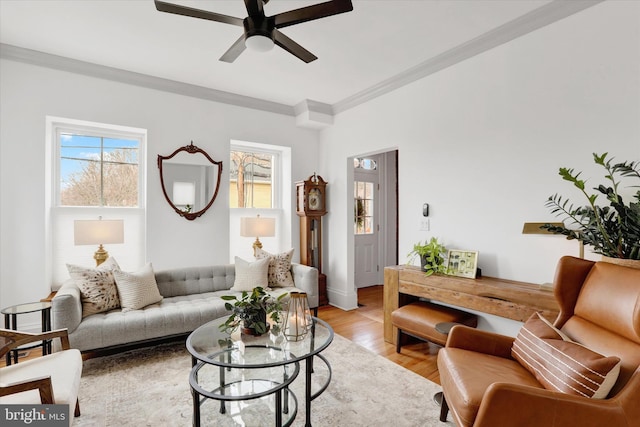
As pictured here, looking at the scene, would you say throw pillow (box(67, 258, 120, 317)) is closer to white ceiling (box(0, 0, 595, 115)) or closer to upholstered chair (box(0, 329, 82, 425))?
upholstered chair (box(0, 329, 82, 425))

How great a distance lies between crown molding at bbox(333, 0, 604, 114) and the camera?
2.42m

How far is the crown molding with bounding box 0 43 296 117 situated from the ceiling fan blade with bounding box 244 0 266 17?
2276 mm

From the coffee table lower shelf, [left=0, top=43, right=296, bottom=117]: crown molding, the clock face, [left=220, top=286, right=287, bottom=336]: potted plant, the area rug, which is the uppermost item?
[left=0, top=43, right=296, bottom=117]: crown molding

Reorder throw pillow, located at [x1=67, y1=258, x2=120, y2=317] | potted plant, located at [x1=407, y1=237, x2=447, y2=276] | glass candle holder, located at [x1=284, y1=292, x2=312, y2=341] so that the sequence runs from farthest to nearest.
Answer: potted plant, located at [x1=407, y1=237, x2=447, y2=276], throw pillow, located at [x1=67, y1=258, x2=120, y2=317], glass candle holder, located at [x1=284, y1=292, x2=312, y2=341]

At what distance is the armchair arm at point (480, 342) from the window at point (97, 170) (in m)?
3.71

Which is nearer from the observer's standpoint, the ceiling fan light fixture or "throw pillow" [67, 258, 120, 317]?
the ceiling fan light fixture

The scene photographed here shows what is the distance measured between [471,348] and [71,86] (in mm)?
4335

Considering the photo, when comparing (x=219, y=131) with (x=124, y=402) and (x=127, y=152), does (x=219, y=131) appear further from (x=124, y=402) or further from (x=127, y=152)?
(x=124, y=402)

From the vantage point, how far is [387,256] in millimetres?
6086

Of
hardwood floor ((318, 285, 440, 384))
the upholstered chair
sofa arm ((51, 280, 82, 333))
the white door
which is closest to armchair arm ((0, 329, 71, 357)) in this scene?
the upholstered chair

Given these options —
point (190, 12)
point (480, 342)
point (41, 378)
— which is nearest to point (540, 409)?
point (480, 342)

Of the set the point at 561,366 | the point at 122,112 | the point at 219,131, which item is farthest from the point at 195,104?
the point at 561,366

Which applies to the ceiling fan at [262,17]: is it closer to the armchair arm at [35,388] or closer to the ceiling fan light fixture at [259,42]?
the ceiling fan light fixture at [259,42]

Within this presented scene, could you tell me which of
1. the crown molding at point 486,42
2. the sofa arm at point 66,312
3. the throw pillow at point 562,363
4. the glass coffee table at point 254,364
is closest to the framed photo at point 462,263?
the throw pillow at point 562,363
